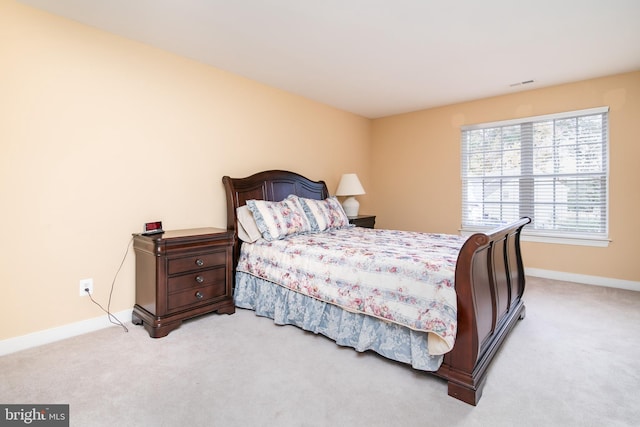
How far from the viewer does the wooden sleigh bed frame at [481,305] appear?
5.30 feet

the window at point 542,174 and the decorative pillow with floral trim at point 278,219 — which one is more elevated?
the window at point 542,174

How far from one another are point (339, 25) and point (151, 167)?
1.94m

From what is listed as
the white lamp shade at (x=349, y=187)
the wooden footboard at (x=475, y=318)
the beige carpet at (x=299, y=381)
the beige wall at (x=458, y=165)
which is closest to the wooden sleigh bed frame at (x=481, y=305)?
the wooden footboard at (x=475, y=318)

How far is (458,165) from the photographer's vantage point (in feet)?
14.7

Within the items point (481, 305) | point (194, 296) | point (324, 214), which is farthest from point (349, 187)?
point (481, 305)

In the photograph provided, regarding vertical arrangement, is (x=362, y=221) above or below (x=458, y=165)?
below

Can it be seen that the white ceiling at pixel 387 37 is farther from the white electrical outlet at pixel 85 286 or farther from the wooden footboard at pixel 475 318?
the white electrical outlet at pixel 85 286

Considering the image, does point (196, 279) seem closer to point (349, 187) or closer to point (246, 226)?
point (246, 226)

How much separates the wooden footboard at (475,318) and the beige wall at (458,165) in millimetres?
2451

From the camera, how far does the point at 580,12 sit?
2240 mm

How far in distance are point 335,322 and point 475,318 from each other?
0.95 m

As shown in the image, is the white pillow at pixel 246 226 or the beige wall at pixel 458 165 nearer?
the white pillow at pixel 246 226

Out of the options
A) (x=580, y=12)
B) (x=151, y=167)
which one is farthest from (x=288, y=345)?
(x=580, y=12)

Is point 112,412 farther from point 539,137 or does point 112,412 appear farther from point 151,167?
point 539,137
